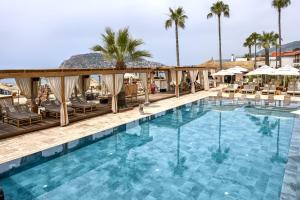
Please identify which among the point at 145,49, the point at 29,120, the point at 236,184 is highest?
the point at 145,49

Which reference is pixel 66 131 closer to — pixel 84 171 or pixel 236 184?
pixel 84 171

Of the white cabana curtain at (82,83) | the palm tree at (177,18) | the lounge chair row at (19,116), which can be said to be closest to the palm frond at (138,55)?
the white cabana curtain at (82,83)

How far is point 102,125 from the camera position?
12.8m

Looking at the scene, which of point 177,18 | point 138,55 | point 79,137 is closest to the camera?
point 79,137

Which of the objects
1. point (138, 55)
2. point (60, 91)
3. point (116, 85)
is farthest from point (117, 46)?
point (60, 91)

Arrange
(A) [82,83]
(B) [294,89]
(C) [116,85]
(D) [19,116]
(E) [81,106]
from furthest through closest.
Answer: (B) [294,89] < (A) [82,83] < (C) [116,85] < (E) [81,106] < (D) [19,116]

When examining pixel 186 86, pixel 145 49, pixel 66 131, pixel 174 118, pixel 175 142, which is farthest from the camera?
pixel 186 86

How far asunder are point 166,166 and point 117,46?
1030 centimetres

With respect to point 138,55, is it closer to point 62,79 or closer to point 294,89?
point 62,79

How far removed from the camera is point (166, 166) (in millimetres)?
8297

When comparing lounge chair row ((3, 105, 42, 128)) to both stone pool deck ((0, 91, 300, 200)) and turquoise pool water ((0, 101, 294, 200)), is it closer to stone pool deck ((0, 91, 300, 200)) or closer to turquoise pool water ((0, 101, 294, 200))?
stone pool deck ((0, 91, 300, 200))

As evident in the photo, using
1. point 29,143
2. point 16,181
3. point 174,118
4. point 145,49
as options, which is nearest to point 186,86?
point 145,49

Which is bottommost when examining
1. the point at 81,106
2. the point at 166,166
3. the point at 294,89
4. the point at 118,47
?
the point at 166,166

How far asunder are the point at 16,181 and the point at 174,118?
9404 millimetres
